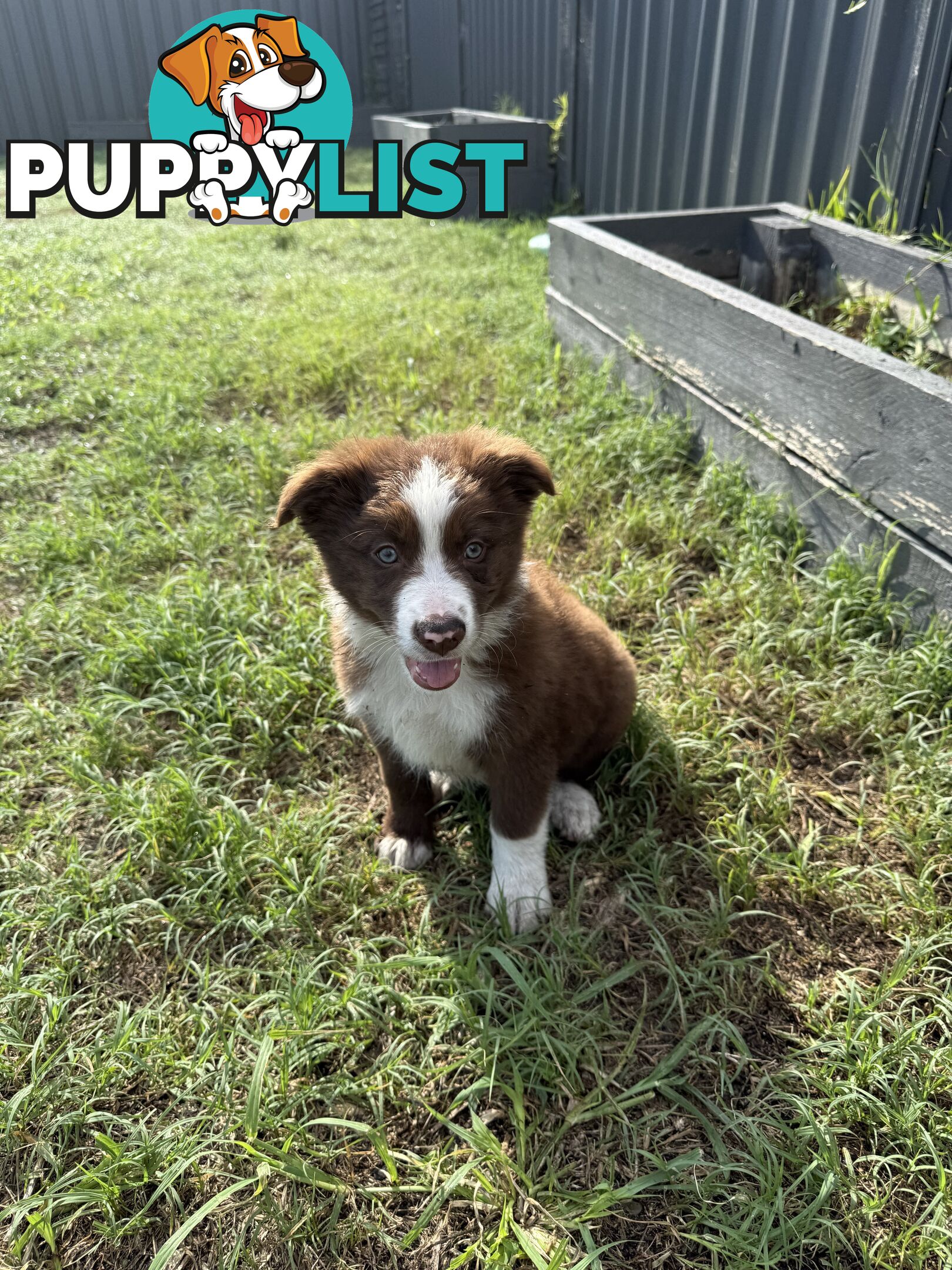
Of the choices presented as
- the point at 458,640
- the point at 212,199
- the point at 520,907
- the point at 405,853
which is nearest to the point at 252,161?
the point at 212,199

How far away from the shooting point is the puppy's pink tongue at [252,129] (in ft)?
28.9

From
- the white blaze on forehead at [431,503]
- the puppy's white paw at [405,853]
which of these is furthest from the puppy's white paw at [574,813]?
the white blaze on forehead at [431,503]

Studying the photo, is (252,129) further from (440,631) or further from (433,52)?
(440,631)

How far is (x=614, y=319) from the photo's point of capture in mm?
4316

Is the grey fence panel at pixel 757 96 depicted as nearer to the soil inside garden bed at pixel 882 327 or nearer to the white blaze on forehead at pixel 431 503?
the soil inside garden bed at pixel 882 327

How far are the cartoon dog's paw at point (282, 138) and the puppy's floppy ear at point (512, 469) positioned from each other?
867cm

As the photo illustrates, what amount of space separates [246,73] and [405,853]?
10.2 m

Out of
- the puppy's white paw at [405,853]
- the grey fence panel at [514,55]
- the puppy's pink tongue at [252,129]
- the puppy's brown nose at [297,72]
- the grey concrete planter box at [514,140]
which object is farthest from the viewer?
the puppy's brown nose at [297,72]

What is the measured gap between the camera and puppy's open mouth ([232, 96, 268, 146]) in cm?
882

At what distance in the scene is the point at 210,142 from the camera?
912 cm

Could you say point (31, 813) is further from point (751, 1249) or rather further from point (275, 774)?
point (751, 1249)

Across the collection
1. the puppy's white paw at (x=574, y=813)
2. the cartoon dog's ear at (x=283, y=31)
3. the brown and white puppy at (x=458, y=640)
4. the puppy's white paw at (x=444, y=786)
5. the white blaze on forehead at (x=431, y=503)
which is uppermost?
the cartoon dog's ear at (x=283, y=31)

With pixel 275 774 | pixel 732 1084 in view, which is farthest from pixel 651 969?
pixel 275 774

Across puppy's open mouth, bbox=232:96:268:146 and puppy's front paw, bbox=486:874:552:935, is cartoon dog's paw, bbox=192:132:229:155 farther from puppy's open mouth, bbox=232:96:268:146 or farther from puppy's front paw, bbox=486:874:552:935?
puppy's front paw, bbox=486:874:552:935
